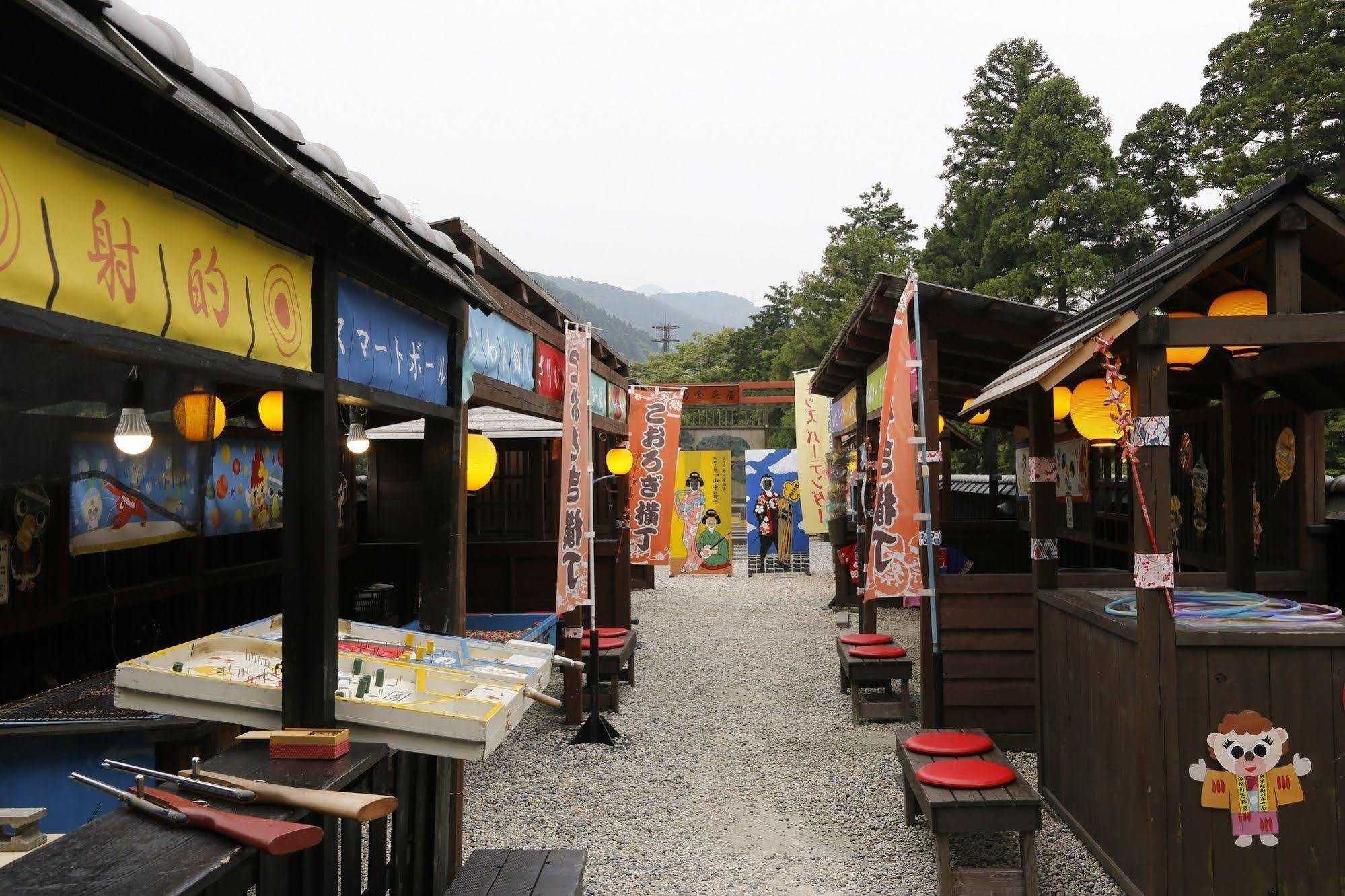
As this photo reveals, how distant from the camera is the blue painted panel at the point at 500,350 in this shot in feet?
20.2

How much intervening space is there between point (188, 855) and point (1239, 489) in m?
6.60

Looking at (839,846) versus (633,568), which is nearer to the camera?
(839,846)

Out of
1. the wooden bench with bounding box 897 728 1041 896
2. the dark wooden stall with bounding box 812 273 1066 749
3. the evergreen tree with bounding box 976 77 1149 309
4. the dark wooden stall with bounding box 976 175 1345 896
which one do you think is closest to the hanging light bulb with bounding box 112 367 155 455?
the wooden bench with bounding box 897 728 1041 896

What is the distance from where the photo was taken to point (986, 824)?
4852 mm

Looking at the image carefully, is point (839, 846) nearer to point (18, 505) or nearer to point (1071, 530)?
point (18, 505)

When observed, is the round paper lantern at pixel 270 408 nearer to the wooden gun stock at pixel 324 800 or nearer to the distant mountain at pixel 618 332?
the wooden gun stock at pixel 324 800

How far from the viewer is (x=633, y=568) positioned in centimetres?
1912

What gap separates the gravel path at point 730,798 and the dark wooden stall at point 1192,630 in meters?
0.82

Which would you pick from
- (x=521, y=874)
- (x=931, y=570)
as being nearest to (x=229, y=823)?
(x=521, y=874)

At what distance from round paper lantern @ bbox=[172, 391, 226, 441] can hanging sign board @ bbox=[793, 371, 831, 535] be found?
566 inches

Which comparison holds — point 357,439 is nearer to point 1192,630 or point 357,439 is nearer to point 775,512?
point 1192,630

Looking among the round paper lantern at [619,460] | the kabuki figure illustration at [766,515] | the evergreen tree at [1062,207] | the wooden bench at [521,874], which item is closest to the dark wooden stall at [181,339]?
the wooden bench at [521,874]

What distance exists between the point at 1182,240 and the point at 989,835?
13.2 ft

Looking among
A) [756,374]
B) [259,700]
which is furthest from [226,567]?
[756,374]
